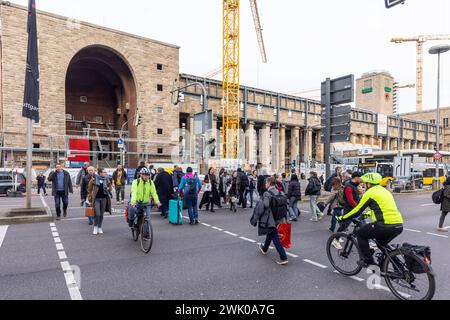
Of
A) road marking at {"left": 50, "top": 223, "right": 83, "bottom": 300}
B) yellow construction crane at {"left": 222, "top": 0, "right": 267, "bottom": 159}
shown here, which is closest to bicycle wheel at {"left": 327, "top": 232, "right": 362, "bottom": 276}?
road marking at {"left": 50, "top": 223, "right": 83, "bottom": 300}

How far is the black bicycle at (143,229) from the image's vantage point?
6.15 meters

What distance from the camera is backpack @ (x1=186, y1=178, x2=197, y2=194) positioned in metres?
9.44

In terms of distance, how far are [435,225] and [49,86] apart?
3499cm

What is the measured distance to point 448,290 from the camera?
4.41 m

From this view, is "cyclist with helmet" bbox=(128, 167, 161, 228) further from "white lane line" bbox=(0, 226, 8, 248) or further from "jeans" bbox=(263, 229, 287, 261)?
"white lane line" bbox=(0, 226, 8, 248)

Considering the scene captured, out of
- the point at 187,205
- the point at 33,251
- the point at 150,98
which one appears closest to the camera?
the point at 33,251

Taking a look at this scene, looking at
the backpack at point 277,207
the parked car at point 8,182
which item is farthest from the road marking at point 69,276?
the parked car at point 8,182

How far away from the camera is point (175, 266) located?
17.7ft

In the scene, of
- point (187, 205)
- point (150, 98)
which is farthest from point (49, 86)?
point (187, 205)

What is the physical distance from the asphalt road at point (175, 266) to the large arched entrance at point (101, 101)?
31.4 meters

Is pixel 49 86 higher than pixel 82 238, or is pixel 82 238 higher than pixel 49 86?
pixel 49 86

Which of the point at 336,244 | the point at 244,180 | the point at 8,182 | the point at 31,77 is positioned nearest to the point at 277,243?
the point at 336,244

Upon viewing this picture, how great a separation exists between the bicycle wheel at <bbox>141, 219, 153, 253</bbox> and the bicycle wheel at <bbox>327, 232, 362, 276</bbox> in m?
3.55
